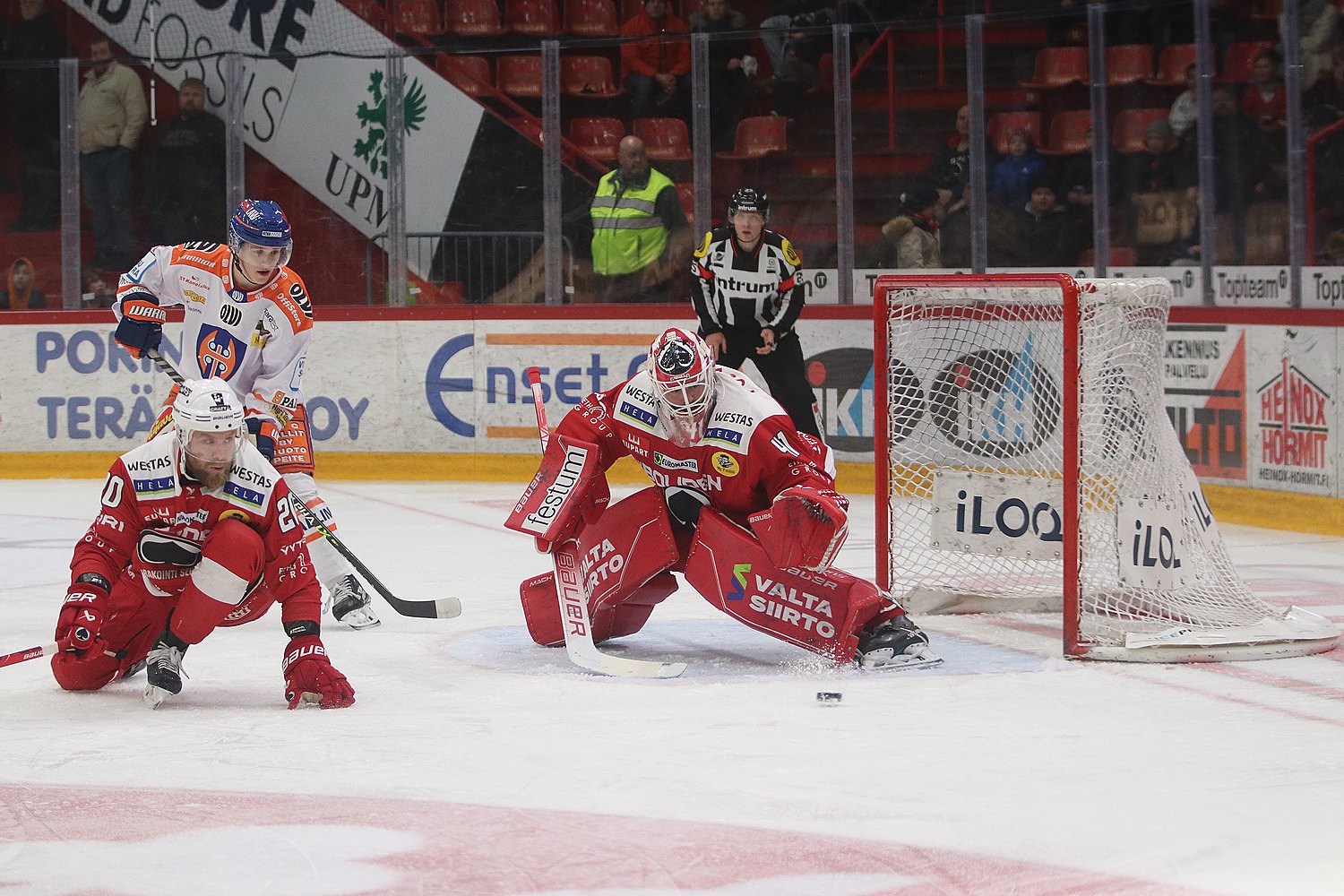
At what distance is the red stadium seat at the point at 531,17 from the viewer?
10.5 meters

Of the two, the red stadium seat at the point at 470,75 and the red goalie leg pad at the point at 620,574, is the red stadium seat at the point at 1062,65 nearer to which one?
the red stadium seat at the point at 470,75

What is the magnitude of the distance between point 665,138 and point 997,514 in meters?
4.17

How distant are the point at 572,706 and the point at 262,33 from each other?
7.72 metres

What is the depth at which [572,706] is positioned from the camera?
4211mm

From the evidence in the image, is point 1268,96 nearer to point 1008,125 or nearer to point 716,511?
point 1008,125

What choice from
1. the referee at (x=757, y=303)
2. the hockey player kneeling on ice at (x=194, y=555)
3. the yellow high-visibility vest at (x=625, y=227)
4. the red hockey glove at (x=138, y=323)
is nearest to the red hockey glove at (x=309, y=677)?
the hockey player kneeling on ice at (x=194, y=555)

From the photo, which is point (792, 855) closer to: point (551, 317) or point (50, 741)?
point (50, 741)

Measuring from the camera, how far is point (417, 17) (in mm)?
10523

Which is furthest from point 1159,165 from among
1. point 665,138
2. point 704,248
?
point 665,138

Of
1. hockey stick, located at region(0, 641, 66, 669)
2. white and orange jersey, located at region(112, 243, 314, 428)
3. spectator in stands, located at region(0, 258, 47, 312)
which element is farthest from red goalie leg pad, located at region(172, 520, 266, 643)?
spectator in stands, located at region(0, 258, 47, 312)

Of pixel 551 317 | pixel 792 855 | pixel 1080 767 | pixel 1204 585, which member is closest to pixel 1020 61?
pixel 551 317

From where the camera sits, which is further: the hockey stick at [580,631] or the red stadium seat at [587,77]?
the red stadium seat at [587,77]

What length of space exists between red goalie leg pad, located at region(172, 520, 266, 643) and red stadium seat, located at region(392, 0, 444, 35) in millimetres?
6868

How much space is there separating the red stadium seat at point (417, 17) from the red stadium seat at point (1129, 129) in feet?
14.1
